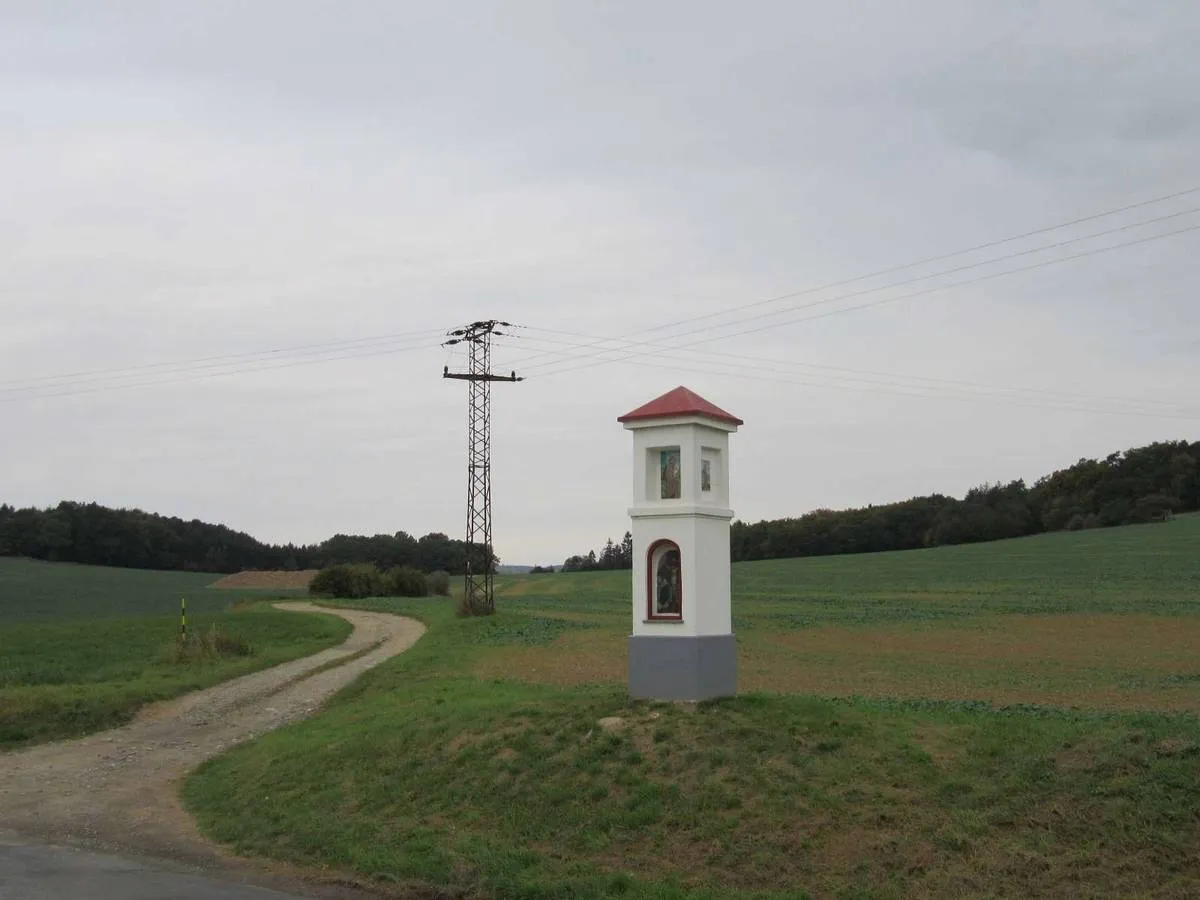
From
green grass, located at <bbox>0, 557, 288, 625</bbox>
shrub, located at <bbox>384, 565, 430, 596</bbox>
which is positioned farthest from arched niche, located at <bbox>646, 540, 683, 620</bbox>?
shrub, located at <bbox>384, 565, 430, 596</bbox>

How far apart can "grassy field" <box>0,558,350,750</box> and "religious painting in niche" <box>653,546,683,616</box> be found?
45.8 ft

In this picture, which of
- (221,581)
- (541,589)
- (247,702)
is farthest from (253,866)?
(221,581)

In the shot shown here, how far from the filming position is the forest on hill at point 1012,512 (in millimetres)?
102750

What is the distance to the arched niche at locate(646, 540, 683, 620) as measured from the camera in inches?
634

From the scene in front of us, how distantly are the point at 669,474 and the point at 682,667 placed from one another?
2.68 m

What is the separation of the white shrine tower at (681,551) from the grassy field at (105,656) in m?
13.9

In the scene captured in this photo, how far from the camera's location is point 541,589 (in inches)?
3445

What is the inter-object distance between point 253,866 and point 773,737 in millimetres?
6234

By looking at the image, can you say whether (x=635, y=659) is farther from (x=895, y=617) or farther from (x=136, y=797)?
(x=895, y=617)

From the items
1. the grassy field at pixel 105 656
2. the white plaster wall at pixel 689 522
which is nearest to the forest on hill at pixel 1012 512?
the grassy field at pixel 105 656

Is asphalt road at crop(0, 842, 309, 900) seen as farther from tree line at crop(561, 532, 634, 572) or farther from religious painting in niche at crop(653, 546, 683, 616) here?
tree line at crop(561, 532, 634, 572)

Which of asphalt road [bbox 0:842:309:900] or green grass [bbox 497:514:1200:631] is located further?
green grass [bbox 497:514:1200:631]

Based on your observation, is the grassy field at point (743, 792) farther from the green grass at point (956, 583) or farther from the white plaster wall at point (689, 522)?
the green grass at point (956, 583)

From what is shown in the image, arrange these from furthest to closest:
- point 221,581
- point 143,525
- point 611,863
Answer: point 143,525, point 221,581, point 611,863
